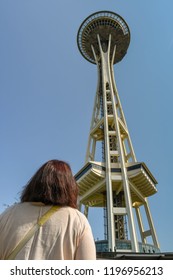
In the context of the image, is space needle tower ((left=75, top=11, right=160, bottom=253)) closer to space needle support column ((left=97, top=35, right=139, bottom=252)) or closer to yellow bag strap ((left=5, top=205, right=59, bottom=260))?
space needle support column ((left=97, top=35, right=139, bottom=252))

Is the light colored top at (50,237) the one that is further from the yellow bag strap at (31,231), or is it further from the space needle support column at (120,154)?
the space needle support column at (120,154)

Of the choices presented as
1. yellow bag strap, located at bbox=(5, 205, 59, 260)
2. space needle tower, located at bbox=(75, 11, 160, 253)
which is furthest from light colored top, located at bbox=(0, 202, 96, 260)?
space needle tower, located at bbox=(75, 11, 160, 253)

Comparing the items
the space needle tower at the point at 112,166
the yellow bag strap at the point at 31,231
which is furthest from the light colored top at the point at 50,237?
the space needle tower at the point at 112,166

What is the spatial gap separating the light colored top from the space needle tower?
22240 millimetres

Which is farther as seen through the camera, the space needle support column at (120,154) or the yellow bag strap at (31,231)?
the space needle support column at (120,154)

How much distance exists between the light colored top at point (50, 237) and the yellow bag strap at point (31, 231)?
0.02 meters

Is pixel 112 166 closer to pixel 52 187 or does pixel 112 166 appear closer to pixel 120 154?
pixel 120 154

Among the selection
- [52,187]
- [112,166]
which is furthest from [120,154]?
[52,187]

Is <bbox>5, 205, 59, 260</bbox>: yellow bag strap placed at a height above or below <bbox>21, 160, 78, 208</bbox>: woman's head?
below

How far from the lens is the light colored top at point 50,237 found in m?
1.46

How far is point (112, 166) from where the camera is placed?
28.0 m

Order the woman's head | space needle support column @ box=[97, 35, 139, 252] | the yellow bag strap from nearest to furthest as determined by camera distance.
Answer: the yellow bag strap, the woman's head, space needle support column @ box=[97, 35, 139, 252]

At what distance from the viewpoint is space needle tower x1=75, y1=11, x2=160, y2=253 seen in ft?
77.4

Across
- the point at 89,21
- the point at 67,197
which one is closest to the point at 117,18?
the point at 89,21
